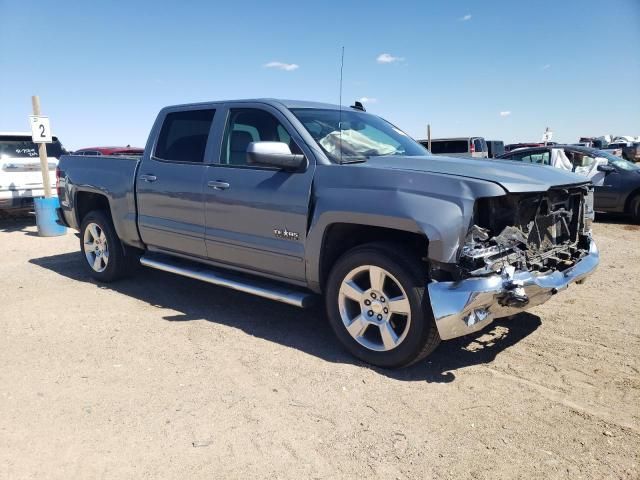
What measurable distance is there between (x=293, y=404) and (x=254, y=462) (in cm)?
61

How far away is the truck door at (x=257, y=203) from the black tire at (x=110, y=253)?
1.75 m

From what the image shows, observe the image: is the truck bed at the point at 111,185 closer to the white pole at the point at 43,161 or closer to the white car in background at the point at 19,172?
the white pole at the point at 43,161

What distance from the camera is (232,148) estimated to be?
4.59m

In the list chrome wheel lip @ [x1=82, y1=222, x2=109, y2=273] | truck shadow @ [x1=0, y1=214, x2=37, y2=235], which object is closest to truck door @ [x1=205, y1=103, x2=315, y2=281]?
chrome wheel lip @ [x1=82, y1=222, x2=109, y2=273]

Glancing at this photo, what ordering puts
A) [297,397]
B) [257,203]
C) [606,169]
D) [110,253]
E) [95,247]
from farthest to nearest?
1. [606,169]
2. [95,247]
3. [110,253]
4. [257,203]
5. [297,397]

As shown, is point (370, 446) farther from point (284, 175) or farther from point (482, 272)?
point (284, 175)

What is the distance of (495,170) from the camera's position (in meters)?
3.56

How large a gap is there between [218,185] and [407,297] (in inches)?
78.9

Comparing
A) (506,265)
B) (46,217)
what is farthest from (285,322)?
(46,217)

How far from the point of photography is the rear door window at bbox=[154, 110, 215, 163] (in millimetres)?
4836

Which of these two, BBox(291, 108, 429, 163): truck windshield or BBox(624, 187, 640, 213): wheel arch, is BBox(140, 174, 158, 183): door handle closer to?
BBox(291, 108, 429, 163): truck windshield

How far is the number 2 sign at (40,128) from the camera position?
31.6 feet

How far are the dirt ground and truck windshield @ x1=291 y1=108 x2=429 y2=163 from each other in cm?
155

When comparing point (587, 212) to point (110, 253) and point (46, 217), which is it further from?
point (46, 217)
